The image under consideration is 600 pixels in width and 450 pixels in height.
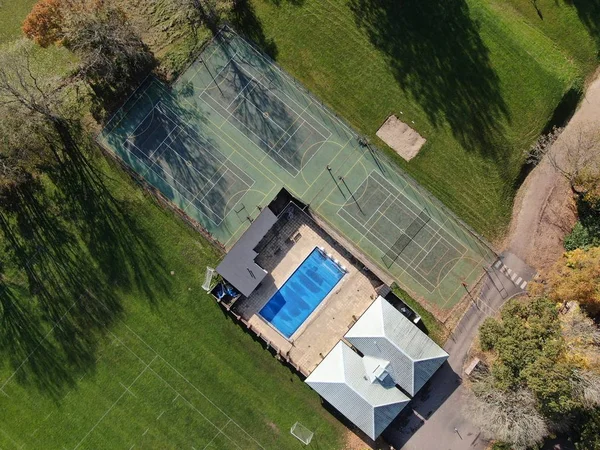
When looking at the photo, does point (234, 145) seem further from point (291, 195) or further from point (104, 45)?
point (104, 45)

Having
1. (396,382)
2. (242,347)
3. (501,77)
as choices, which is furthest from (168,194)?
(501,77)

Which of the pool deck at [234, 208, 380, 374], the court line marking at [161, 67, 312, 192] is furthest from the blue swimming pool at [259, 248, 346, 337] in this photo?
the court line marking at [161, 67, 312, 192]

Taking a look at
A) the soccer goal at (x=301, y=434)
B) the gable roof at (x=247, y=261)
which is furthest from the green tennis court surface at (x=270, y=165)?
the soccer goal at (x=301, y=434)

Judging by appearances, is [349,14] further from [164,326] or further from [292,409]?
A: [292,409]

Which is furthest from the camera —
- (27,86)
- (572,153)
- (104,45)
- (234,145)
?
(572,153)

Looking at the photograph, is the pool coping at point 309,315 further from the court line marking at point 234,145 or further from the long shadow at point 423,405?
the long shadow at point 423,405

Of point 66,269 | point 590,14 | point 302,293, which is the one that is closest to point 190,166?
point 66,269
